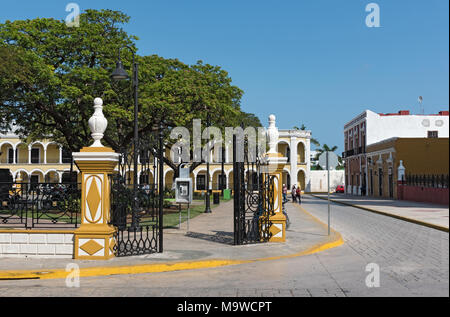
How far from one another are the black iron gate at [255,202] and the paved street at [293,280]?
2114 mm

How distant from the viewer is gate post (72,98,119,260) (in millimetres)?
10031

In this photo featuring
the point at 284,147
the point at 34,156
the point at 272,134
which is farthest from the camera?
the point at 284,147

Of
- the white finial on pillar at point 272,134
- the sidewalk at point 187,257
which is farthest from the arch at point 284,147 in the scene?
the white finial on pillar at point 272,134

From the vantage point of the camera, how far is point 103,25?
25.2m

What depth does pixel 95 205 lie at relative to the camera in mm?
10125

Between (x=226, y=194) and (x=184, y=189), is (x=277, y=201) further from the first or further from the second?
(x=226, y=194)

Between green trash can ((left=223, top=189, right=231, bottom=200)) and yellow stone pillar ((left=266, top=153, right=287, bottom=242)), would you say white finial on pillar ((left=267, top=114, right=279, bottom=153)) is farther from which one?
green trash can ((left=223, top=189, right=231, bottom=200))

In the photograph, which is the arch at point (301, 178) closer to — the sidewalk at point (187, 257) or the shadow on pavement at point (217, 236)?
the shadow on pavement at point (217, 236)

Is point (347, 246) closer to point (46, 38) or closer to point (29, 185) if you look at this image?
point (29, 185)

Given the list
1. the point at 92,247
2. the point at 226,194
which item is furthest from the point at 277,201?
the point at 226,194

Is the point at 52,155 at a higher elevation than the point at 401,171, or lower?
higher

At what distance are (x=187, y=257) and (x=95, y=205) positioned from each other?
224 cm

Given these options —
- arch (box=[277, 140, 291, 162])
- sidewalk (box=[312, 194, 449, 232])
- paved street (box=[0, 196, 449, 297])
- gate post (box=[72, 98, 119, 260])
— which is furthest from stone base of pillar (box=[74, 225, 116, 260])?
arch (box=[277, 140, 291, 162])
